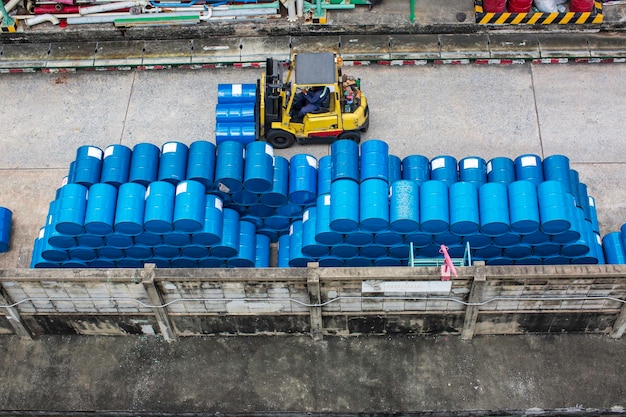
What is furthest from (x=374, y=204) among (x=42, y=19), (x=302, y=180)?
(x=42, y=19)

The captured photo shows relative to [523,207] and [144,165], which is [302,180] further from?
[523,207]

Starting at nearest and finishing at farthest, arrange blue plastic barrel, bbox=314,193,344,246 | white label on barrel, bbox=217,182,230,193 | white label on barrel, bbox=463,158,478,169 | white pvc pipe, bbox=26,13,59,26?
blue plastic barrel, bbox=314,193,344,246 → white label on barrel, bbox=217,182,230,193 → white label on barrel, bbox=463,158,478,169 → white pvc pipe, bbox=26,13,59,26

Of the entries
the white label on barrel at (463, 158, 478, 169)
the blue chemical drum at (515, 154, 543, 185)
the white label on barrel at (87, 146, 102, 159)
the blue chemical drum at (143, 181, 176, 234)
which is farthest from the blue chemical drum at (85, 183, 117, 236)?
the blue chemical drum at (515, 154, 543, 185)

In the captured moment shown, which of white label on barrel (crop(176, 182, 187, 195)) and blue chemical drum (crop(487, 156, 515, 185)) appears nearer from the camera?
white label on barrel (crop(176, 182, 187, 195))

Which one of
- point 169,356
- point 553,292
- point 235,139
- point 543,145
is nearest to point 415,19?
point 543,145

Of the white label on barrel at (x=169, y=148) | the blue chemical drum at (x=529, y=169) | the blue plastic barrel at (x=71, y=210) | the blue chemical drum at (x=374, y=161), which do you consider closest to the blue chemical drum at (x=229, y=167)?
the white label on barrel at (x=169, y=148)

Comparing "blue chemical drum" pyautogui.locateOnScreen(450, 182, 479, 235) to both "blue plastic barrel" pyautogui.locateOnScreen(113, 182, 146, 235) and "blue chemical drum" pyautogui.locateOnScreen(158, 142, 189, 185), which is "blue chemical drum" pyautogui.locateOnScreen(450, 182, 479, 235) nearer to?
"blue chemical drum" pyautogui.locateOnScreen(158, 142, 189, 185)
